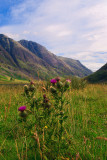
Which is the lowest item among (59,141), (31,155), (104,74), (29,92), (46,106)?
(31,155)

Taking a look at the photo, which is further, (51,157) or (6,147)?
(6,147)

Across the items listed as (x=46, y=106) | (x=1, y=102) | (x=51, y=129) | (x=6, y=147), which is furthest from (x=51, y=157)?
(x=1, y=102)

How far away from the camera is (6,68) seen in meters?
195

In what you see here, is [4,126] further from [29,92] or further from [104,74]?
[104,74]

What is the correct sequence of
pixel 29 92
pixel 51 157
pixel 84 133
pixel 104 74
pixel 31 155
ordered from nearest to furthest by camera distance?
1. pixel 51 157
2. pixel 31 155
3. pixel 29 92
4. pixel 84 133
5. pixel 104 74

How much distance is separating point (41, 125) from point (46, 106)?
0.38m

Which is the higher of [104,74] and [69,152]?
[104,74]

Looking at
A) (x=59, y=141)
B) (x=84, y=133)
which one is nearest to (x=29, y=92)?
(x=59, y=141)

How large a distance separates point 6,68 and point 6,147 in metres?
206

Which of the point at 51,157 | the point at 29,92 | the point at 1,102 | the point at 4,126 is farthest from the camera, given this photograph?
the point at 1,102

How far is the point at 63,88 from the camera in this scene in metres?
2.41

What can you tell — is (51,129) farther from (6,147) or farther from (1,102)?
(1,102)

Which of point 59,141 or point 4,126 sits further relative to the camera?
point 4,126

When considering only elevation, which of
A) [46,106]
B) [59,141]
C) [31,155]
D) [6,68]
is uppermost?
[6,68]
